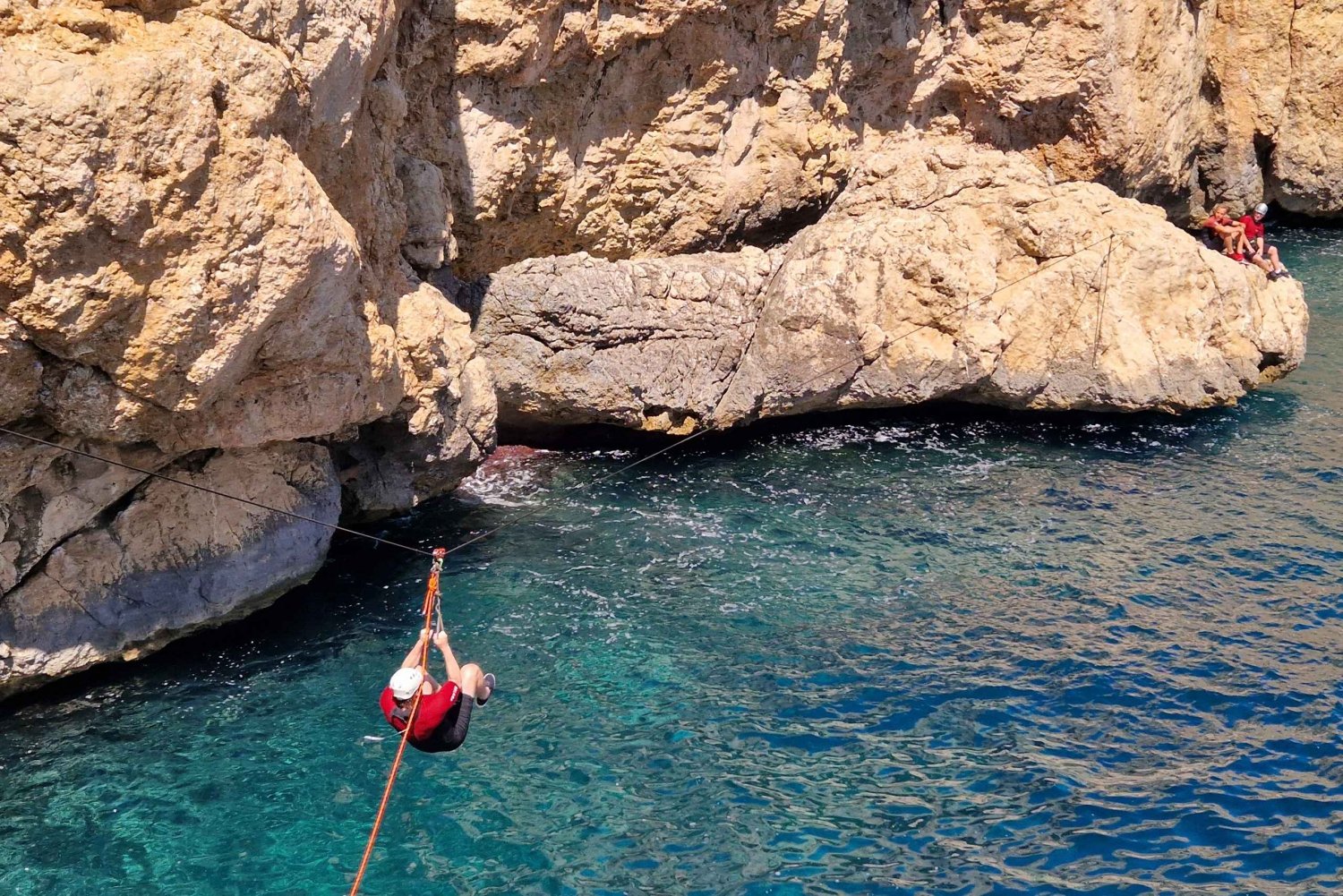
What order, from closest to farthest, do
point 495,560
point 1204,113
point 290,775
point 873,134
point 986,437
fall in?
point 290,775 → point 495,560 → point 986,437 → point 873,134 → point 1204,113

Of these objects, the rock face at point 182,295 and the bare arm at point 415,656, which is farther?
the bare arm at point 415,656

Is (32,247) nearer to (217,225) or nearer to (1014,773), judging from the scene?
(217,225)

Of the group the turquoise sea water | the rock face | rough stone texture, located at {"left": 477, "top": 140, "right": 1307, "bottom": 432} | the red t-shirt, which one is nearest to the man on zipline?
the red t-shirt

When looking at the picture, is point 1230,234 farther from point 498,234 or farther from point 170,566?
point 170,566

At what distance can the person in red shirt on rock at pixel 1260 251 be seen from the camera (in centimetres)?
1905

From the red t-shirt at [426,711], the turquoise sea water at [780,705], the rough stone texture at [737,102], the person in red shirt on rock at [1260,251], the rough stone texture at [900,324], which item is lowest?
the turquoise sea water at [780,705]

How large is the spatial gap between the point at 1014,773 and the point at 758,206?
10127 mm

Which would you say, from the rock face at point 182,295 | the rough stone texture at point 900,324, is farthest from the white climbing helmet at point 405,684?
the rough stone texture at point 900,324

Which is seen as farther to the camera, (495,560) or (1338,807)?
(495,560)

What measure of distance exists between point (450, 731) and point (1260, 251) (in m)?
16.0

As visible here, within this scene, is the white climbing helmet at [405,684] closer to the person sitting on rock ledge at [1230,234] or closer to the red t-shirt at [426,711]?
the red t-shirt at [426,711]

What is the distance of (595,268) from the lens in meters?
16.5

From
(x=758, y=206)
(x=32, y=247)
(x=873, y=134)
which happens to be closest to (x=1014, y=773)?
(x=32, y=247)

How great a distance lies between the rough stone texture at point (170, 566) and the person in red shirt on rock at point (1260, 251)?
574 inches
